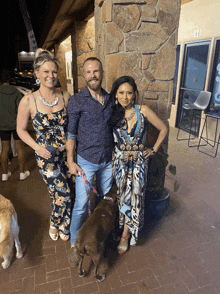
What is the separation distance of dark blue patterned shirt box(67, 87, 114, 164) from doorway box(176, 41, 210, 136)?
496 centimetres

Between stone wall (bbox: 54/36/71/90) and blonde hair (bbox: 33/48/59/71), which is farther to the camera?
stone wall (bbox: 54/36/71/90)

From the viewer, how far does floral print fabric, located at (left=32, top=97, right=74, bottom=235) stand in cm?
234

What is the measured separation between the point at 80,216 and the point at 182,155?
12.0ft

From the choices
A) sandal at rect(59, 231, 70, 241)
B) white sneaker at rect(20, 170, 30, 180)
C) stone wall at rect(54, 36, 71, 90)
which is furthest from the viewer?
stone wall at rect(54, 36, 71, 90)

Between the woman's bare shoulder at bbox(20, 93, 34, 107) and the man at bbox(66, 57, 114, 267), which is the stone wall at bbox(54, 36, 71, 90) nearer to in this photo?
the woman's bare shoulder at bbox(20, 93, 34, 107)

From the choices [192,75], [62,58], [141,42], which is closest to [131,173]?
[141,42]

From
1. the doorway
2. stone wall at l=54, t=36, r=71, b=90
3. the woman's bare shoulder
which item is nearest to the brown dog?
→ the woman's bare shoulder

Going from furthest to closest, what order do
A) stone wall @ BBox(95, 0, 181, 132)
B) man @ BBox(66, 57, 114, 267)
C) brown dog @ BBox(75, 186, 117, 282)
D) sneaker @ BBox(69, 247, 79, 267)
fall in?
stone wall @ BBox(95, 0, 181, 132) → sneaker @ BBox(69, 247, 79, 267) → man @ BBox(66, 57, 114, 267) → brown dog @ BBox(75, 186, 117, 282)

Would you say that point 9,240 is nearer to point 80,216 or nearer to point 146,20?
point 80,216

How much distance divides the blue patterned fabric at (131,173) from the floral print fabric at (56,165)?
0.59m

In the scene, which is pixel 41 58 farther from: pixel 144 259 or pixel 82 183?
pixel 144 259

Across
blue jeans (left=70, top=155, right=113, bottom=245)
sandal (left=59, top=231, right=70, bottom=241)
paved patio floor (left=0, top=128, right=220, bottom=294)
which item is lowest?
paved patio floor (left=0, top=128, right=220, bottom=294)

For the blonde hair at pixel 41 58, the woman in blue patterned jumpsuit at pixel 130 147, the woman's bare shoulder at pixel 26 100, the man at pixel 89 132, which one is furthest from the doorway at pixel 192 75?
the woman's bare shoulder at pixel 26 100

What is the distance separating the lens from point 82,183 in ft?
7.48
